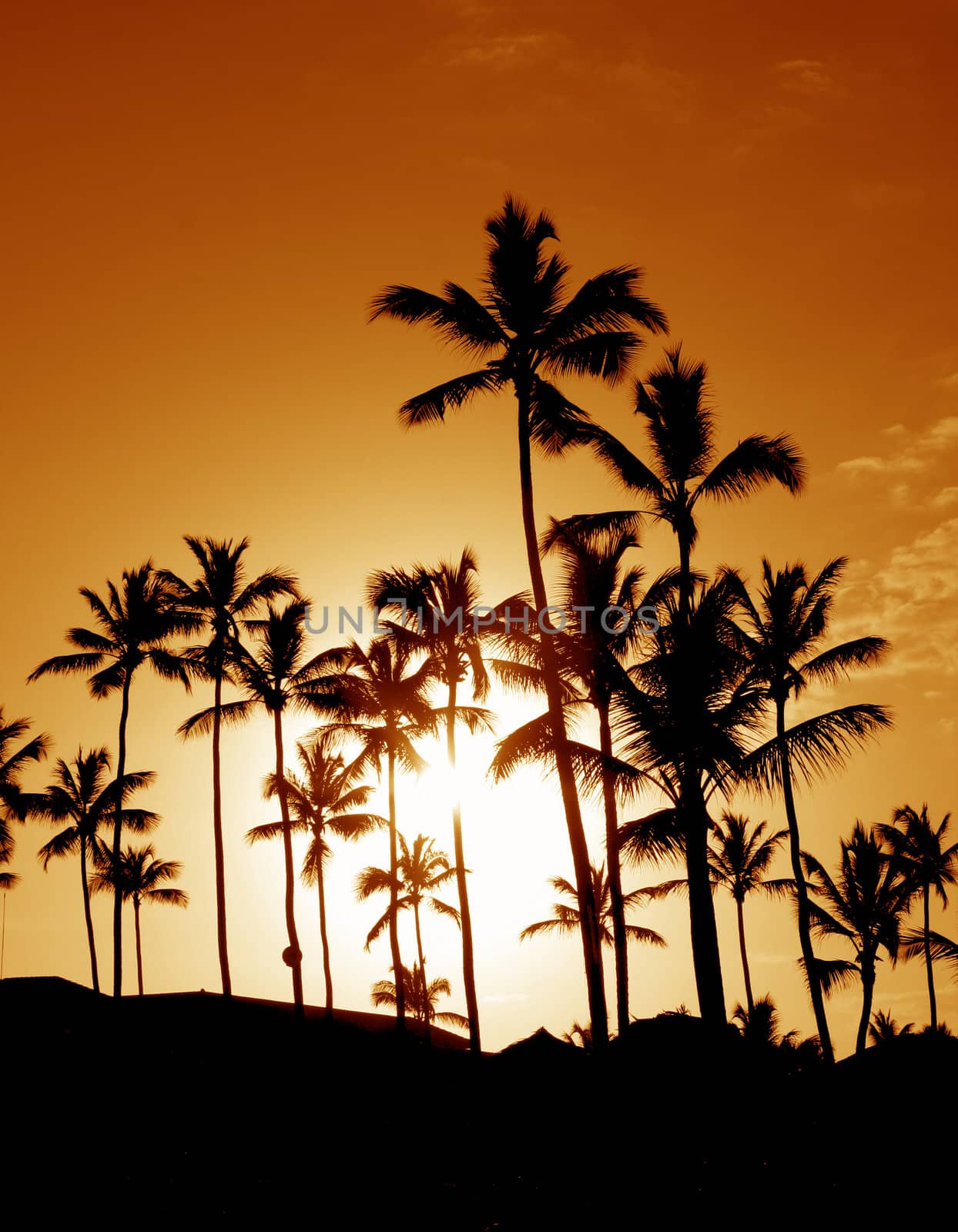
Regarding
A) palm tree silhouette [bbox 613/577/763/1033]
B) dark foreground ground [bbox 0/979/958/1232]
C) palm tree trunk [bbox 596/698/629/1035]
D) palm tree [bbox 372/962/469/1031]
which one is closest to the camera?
dark foreground ground [bbox 0/979/958/1232]

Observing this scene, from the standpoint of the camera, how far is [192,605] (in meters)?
36.5

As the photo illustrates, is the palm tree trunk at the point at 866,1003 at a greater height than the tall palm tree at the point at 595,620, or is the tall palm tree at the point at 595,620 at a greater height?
the tall palm tree at the point at 595,620

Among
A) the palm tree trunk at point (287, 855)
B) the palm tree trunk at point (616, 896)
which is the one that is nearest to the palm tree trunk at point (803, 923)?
the palm tree trunk at point (616, 896)

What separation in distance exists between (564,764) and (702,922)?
3.92m

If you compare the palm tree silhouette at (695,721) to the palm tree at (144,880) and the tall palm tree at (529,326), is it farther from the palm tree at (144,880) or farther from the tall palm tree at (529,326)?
the palm tree at (144,880)

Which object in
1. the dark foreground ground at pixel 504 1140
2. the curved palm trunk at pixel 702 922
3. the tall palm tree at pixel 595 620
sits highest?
the tall palm tree at pixel 595 620

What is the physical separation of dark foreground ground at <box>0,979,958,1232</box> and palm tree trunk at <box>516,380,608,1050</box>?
4.22 ft

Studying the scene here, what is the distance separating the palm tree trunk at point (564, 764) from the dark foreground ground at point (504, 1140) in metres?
1.29

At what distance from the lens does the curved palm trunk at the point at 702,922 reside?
19.4 metres

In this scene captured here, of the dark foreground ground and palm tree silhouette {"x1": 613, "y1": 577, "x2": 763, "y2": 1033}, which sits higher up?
palm tree silhouette {"x1": 613, "y1": 577, "x2": 763, "y2": 1033}

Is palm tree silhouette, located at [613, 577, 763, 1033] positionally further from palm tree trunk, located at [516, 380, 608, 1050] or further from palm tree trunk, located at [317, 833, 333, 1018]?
palm tree trunk, located at [317, 833, 333, 1018]

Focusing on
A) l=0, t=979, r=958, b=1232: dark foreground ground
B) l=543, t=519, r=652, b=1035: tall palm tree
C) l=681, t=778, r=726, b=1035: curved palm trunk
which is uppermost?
l=543, t=519, r=652, b=1035: tall palm tree

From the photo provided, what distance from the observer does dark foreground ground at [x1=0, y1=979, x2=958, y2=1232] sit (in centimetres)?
1445

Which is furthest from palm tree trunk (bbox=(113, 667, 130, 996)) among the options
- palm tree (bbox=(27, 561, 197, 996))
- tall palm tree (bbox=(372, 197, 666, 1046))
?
tall palm tree (bbox=(372, 197, 666, 1046))
